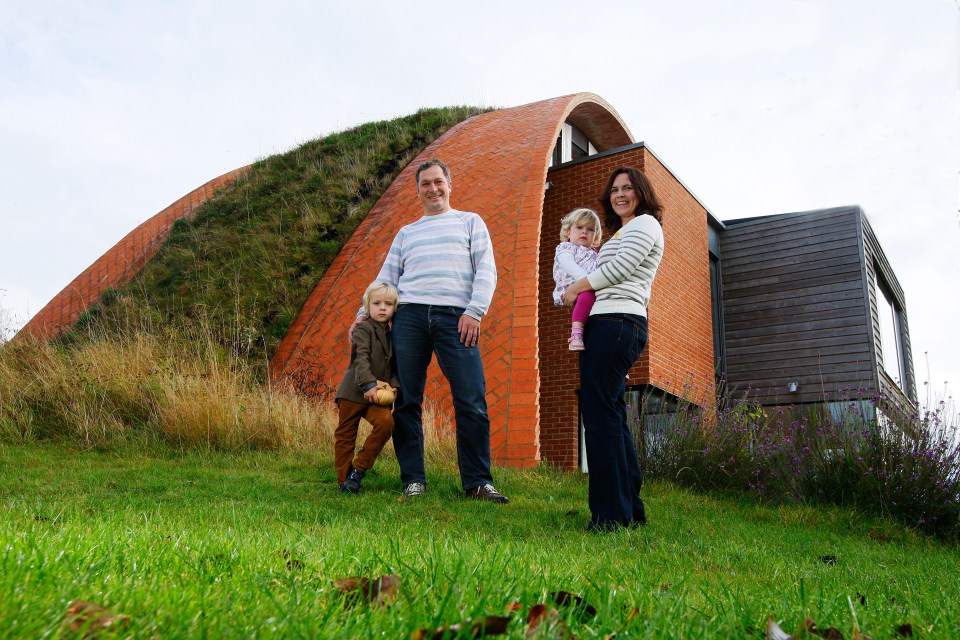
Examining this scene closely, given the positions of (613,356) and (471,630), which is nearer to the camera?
(471,630)

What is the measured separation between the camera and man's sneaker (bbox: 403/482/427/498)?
454 centimetres

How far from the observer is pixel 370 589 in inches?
63.6

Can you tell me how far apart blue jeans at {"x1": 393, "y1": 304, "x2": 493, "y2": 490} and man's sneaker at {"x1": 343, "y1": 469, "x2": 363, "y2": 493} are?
0.30m

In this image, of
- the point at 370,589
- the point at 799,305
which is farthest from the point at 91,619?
the point at 799,305

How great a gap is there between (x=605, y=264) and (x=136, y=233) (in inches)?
588

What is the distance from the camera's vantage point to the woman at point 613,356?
3658mm

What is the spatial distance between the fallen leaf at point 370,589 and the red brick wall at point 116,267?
11761 mm

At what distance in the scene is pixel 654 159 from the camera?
12500 mm

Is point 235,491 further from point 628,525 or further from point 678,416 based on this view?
point 678,416

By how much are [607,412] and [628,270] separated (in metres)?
0.68

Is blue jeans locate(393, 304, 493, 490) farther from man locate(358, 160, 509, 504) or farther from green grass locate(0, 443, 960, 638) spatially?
green grass locate(0, 443, 960, 638)

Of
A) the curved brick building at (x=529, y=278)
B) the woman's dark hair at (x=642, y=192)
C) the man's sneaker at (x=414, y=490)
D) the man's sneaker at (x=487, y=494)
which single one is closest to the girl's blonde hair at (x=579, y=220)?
the woman's dark hair at (x=642, y=192)

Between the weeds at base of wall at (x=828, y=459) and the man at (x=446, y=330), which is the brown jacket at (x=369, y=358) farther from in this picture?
the weeds at base of wall at (x=828, y=459)

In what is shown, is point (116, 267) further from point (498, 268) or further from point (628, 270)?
point (628, 270)
